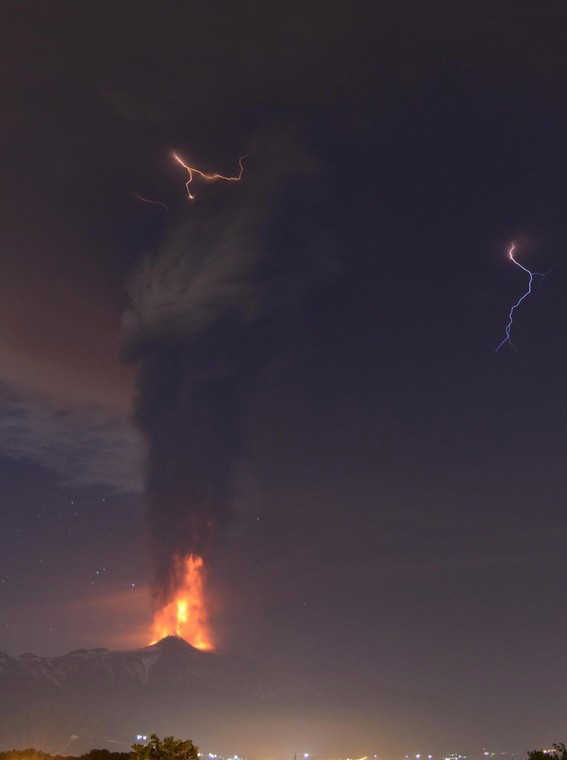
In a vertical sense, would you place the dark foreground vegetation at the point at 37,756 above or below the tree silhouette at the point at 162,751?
above

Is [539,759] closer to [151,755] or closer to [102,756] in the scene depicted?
[151,755]

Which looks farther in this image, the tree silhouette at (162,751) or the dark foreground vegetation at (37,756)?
the dark foreground vegetation at (37,756)

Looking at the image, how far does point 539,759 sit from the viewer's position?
4588cm

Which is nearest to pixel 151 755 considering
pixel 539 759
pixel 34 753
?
pixel 34 753

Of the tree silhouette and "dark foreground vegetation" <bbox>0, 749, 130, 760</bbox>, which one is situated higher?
"dark foreground vegetation" <bbox>0, 749, 130, 760</bbox>

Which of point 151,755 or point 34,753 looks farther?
point 34,753

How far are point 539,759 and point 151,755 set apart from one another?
23897mm

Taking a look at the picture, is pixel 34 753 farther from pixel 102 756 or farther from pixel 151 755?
pixel 151 755

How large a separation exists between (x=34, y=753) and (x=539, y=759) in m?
38.3

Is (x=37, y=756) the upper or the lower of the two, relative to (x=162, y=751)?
upper

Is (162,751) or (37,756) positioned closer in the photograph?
(162,751)

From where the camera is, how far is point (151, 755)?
43.8 meters

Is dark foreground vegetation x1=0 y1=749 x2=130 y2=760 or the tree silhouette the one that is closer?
the tree silhouette
